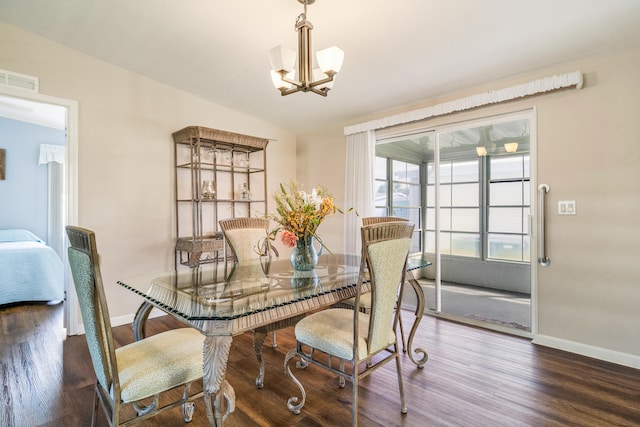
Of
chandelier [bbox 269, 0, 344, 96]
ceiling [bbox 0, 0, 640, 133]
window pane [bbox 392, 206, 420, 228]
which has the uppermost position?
ceiling [bbox 0, 0, 640, 133]

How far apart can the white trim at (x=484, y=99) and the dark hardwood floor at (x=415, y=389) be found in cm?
220

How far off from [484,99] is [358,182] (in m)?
1.66

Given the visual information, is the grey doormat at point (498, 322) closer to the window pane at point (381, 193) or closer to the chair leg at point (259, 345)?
the window pane at point (381, 193)

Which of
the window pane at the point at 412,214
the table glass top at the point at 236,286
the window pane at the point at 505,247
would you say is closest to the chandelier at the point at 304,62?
the table glass top at the point at 236,286

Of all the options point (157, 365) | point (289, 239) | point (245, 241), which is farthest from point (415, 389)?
point (245, 241)

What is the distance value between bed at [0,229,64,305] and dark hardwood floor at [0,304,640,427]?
49.0 inches

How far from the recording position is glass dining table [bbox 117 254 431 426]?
1392 millimetres

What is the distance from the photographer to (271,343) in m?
2.90

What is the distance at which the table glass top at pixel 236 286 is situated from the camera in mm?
1480

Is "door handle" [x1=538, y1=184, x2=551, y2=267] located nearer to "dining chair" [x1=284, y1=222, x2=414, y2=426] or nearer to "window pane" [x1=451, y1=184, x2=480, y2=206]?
"dining chair" [x1=284, y1=222, x2=414, y2=426]

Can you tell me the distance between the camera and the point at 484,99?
3.04 meters

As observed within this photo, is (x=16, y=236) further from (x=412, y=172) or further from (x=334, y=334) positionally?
(x=412, y=172)

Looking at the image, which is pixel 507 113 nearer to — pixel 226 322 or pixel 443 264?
pixel 443 264

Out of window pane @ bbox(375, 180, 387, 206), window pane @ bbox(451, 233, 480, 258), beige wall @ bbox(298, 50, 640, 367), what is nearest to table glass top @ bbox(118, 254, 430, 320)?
beige wall @ bbox(298, 50, 640, 367)
